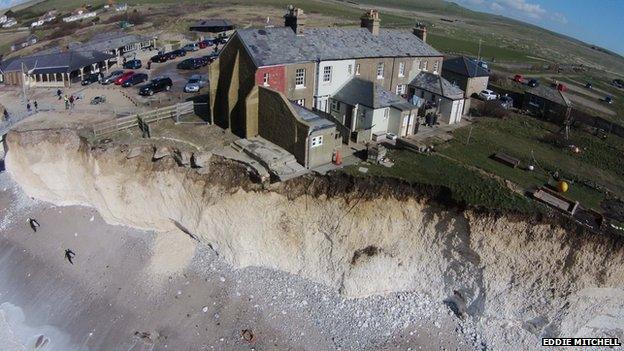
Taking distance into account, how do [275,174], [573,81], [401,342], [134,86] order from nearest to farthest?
[401,342] < [275,174] < [134,86] < [573,81]

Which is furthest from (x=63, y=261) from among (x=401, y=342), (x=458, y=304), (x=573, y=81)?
(x=573, y=81)

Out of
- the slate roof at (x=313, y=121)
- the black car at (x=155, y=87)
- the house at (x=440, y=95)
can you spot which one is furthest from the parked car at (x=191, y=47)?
the slate roof at (x=313, y=121)

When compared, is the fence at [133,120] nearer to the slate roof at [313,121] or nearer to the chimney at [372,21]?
the slate roof at [313,121]

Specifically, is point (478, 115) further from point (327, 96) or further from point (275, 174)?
point (275, 174)

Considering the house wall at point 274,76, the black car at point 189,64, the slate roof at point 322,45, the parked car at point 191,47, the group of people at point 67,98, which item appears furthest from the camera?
the parked car at point 191,47

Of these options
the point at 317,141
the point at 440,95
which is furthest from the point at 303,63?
the point at 440,95

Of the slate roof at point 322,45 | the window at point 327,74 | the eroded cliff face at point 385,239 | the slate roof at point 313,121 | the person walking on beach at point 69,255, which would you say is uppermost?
the slate roof at point 322,45

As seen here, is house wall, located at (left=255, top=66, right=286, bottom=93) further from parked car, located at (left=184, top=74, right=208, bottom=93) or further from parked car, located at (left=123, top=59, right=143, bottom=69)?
parked car, located at (left=123, top=59, right=143, bottom=69)
